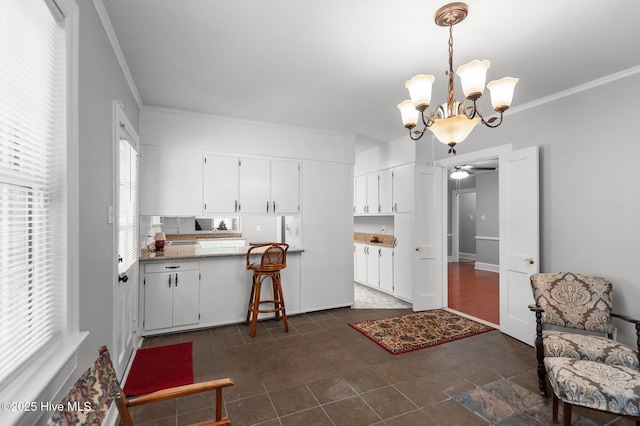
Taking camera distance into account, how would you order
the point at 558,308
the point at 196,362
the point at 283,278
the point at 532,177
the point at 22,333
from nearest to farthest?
the point at 22,333 < the point at 558,308 < the point at 196,362 < the point at 532,177 < the point at 283,278

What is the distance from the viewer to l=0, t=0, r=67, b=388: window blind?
1.03 metres

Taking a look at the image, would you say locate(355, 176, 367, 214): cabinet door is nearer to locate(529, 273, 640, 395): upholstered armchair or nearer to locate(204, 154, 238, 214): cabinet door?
locate(204, 154, 238, 214): cabinet door

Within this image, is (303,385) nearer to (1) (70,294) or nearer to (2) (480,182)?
(1) (70,294)

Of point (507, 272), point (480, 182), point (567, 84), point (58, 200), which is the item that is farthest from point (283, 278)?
point (480, 182)

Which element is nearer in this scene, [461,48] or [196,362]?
[461,48]

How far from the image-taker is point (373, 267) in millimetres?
5781

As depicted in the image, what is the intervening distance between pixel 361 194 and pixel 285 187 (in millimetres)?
2152

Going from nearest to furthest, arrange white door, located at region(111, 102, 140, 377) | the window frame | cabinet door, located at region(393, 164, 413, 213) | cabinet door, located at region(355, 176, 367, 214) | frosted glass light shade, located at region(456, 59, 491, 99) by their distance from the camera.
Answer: the window frame, frosted glass light shade, located at region(456, 59, 491, 99), white door, located at region(111, 102, 140, 377), cabinet door, located at region(393, 164, 413, 213), cabinet door, located at region(355, 176, 367, 214)

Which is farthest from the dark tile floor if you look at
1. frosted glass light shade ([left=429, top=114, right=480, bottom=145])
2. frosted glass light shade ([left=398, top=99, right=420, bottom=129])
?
frosted glass light shade ([left=398, top=99, right=420, bottom=129])

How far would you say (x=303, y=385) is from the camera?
8.47ft

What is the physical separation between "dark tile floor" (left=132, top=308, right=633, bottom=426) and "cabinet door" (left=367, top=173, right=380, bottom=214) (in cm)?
249

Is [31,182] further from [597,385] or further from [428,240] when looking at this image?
[428,240]

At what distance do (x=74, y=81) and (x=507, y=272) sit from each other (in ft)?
13.9

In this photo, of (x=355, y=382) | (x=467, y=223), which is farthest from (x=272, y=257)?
(x=467, y=223)
